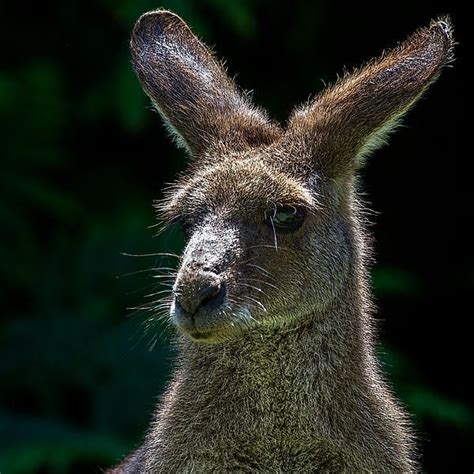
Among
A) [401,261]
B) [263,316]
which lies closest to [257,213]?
Result: [263,316]

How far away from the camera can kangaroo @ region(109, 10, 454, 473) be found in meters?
5.66

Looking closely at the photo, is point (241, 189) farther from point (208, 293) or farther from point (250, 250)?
point (208, 293)

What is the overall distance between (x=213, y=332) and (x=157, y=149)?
683 cm

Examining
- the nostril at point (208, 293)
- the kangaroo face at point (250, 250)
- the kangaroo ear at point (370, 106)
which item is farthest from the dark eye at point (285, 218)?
the nostril at point (208, 293)

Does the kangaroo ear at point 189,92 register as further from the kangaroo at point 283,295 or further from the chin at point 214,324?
the chin at point 214,324

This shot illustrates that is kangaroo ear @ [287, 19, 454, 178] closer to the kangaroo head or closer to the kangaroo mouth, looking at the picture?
the kangaroo head

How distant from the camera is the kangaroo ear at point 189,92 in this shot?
6.23 meters

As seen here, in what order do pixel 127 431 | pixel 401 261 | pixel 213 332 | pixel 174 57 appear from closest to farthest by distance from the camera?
pixel 213 332, pixel 174 57, pixel 127 431, pixel 401 261

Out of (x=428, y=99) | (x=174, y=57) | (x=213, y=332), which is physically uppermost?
(x=428, y=99)

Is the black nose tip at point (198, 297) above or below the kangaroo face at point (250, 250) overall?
below

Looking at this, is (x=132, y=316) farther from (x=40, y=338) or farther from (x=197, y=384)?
(x=197, y=384)

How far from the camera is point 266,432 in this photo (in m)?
5.70

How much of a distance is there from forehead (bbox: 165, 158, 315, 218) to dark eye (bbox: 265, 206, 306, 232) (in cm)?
3

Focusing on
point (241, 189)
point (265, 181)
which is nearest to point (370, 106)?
point (265, 181)
